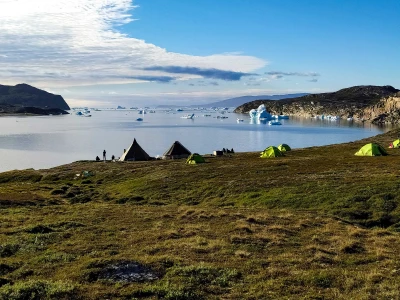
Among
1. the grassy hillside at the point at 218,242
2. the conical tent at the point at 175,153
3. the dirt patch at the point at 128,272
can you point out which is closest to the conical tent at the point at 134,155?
the conical tent at the point at 175,153

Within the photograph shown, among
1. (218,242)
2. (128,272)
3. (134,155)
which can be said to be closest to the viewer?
(128,272)

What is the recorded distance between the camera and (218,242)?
19.9 meters

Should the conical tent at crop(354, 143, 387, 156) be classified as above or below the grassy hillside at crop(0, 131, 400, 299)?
above

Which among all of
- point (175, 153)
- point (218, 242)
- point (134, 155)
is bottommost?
point (218, 242)

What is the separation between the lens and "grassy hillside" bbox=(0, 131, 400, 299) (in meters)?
13.5

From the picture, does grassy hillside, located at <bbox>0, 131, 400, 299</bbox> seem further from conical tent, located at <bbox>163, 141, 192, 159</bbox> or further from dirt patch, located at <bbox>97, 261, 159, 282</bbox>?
conical tent, located at <bbox>163, 141, 192, 159</bbox>

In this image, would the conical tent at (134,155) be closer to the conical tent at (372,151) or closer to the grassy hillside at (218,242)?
the grassy hillside at (218,242)

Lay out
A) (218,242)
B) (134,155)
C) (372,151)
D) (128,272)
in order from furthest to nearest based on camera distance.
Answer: (134,155)
(372,151)
(218,242)
(128,272)

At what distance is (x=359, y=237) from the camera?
72.0 ft

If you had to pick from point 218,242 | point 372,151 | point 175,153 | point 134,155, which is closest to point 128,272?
point 218,242

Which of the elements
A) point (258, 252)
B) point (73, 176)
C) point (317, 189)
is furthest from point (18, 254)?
point (73, 176)

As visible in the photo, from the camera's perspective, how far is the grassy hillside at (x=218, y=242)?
13492 mm

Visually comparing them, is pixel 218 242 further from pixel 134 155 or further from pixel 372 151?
pixel 134 155

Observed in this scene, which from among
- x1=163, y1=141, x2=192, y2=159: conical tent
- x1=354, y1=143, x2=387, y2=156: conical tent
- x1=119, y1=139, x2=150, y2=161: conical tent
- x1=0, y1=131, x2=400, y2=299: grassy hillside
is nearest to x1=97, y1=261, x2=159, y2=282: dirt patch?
x1=0, y1=131, x2=400, y2=299: grassy hillside
